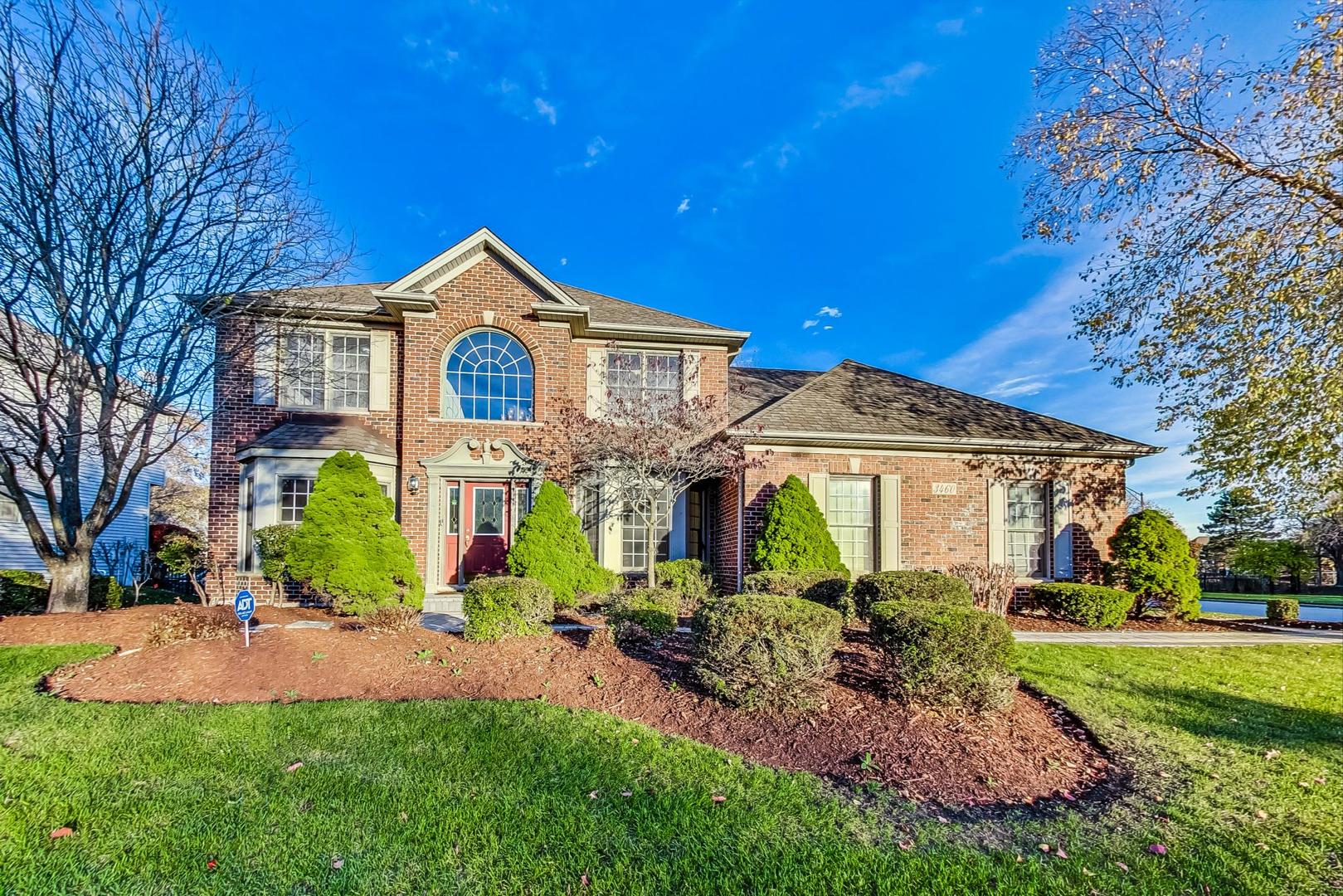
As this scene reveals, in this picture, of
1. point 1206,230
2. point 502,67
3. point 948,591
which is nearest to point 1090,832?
point 948,591

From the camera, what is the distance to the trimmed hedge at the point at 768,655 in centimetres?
502

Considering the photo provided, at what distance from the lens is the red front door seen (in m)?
11.7

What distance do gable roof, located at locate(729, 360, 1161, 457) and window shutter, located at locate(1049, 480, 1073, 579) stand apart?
2.81ft

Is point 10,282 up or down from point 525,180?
down

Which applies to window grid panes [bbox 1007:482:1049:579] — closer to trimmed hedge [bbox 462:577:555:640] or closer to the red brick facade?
the red brick facade

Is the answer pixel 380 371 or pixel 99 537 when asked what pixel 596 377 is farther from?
pixel 99 537

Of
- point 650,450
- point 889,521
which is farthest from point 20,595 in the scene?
point 889,521

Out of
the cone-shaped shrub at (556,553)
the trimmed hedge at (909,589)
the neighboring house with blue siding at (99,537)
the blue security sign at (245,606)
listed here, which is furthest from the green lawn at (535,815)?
the neighboring house with blue siding at (99,537)

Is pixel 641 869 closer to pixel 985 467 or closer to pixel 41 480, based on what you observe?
pixel 41 480

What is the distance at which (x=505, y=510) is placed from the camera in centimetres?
1177

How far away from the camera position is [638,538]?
1248 centimetres

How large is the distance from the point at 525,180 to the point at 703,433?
9.14m

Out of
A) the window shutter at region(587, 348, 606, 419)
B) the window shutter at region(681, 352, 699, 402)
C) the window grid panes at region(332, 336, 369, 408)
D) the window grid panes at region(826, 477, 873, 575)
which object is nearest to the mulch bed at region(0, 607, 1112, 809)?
the window grid panes at region(826, 477, 873, 575)

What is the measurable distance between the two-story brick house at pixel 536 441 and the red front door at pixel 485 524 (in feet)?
0.11
